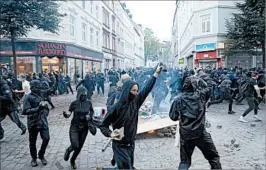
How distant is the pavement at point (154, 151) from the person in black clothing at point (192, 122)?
55.4 inches

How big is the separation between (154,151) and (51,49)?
22262 mm

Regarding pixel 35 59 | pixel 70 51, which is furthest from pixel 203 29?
pixel 35 59

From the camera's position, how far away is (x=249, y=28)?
22.6 meters

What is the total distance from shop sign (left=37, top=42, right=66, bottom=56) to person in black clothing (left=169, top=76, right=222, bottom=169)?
79.1 feet

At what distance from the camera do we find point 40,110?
640 centimetres

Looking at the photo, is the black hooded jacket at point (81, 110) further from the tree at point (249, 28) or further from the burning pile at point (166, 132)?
the tree at point (249, 28)

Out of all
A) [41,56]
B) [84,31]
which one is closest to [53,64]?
[41,56]

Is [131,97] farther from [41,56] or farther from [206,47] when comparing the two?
[206,47]

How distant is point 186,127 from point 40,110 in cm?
309

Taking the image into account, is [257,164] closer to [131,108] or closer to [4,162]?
[131,108]

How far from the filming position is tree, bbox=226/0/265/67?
73.2 ft

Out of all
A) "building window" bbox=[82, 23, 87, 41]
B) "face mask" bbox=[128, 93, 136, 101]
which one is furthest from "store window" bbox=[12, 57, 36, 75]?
"face mask" bbox=[128, 93, 136, 101]

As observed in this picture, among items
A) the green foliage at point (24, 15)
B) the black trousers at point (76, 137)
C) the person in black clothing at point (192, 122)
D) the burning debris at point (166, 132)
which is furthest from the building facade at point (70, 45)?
the person in black clothing at point (192, 122)

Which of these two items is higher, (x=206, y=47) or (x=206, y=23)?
(x=206, y=23)
